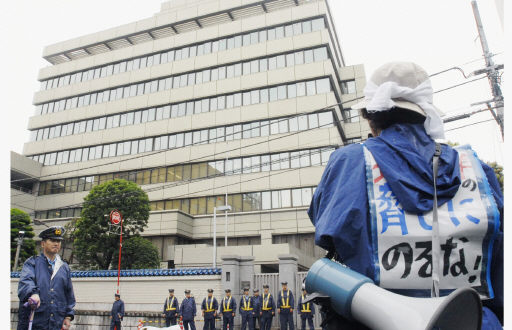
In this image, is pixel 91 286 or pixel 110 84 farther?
pixel 110 84

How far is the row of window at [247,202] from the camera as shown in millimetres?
29750

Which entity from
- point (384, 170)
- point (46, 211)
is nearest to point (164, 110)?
point (46, 211)

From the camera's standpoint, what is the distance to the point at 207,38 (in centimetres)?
3725

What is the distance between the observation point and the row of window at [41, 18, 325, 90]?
34094mm

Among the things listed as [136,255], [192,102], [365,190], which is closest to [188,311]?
[136,255]

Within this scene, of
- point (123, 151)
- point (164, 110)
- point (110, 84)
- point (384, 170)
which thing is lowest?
point (384, 170)

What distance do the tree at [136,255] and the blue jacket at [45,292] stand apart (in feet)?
70.8

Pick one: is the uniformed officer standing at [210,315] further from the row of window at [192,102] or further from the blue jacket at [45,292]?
the row of window at [192,102]

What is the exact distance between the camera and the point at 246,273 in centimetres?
1797

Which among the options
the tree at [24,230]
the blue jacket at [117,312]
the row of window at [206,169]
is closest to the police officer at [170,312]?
the blue jacket at [117,312]

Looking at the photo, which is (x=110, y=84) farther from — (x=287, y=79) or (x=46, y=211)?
(x=287, y=79)

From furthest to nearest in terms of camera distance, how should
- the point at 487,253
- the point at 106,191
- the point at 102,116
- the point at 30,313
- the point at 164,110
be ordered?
the point at 102,116
the point at 164,110
the point at 106,191
the point at 30,313
the point at 487,253

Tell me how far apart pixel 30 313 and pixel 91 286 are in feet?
58.1

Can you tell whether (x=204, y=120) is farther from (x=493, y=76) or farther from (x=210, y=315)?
(x=493, y=76)
